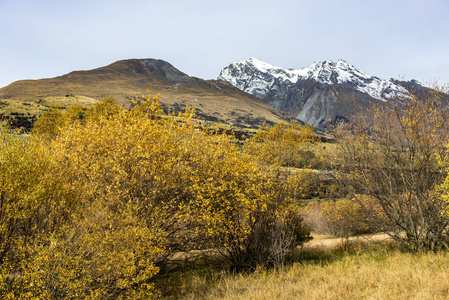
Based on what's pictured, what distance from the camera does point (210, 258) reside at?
13461 mm

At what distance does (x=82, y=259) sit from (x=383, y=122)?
478 inches

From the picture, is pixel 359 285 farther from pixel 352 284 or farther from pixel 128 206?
pixel 128 206

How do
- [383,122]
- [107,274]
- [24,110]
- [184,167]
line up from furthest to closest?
[24,110] → [383,122] → [184,167] → [107,274]

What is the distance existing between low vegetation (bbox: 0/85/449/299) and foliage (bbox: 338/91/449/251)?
0.06 m

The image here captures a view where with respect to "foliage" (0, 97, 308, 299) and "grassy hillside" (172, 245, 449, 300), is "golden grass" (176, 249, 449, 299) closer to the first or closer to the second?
"grassy hillside" (172, 245, 449, 300)

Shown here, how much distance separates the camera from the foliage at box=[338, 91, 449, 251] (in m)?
10.3

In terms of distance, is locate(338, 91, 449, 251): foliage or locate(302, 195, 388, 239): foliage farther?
locate(302, 195, 388, 239): foliage

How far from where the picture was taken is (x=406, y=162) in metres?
11.1

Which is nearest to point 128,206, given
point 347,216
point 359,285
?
point 359,285

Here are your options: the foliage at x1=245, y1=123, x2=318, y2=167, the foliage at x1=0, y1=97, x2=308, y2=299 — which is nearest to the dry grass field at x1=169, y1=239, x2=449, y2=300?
the foliage at x1=0, y1=97, x2=308, y2=299

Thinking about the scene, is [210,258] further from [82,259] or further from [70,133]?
[70,133]

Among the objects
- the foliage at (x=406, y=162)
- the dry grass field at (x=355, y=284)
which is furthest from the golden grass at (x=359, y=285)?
the foliage at (x=406, y=162)

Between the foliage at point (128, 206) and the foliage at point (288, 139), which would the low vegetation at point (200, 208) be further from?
the foliage at point (288, 139)

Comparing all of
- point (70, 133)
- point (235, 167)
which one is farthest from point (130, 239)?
point (70, 133)
